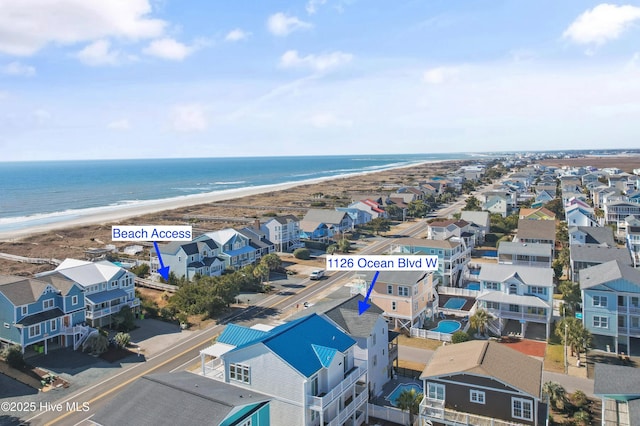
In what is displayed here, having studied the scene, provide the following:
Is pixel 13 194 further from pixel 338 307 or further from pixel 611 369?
pixel 611 369

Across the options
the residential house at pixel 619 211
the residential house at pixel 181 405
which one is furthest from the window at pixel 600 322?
the residential house at pixel 619 211

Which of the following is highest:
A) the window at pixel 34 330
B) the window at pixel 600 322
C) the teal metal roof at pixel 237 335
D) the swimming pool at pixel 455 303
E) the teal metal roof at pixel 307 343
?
the teal metal roof at pixel 307 343

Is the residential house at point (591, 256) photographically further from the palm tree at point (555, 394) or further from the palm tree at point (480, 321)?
the palm tree at point (555, 394)

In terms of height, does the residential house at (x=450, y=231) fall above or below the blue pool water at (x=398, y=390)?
above

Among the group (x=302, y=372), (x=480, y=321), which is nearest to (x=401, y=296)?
(x=480, y=321)

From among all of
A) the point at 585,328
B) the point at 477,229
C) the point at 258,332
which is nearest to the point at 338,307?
the point at 258,332
